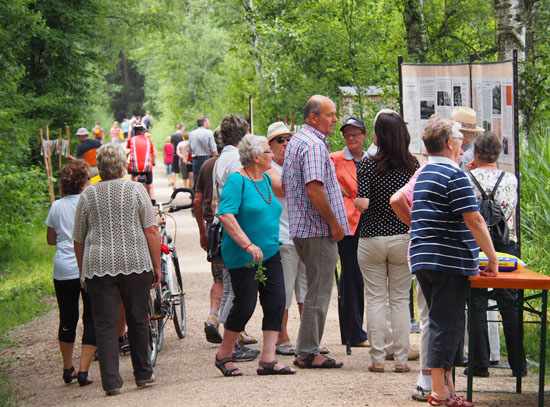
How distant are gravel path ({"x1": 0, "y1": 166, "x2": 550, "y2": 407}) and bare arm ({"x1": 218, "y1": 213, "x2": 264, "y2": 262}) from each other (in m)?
0.96

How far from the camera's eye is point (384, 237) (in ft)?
21.8

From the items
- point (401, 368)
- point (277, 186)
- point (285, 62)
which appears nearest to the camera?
point (401, 368)

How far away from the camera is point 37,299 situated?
40.0 ft

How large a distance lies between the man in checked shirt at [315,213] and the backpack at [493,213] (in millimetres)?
1061

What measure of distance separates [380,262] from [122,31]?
24.4 meters

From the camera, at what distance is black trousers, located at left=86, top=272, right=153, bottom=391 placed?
6.69m

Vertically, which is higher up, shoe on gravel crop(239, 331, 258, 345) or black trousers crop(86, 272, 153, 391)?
black trousers crop(86, 272, 153, 391)

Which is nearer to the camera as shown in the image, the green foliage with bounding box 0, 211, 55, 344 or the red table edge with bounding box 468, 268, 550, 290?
the red table edge with bounding box 468, 268, 550, 290

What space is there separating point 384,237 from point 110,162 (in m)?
2.17

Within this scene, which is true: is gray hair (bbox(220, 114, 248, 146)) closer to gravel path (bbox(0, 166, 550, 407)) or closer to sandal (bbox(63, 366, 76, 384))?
gravel path (bbox(0, 166, 550, 407))

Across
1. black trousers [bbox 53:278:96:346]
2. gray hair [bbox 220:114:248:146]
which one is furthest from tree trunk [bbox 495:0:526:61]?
black trousers [bbox 53:278:96:346]

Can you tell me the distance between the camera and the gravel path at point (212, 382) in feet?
19.5

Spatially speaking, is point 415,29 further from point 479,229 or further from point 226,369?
point 479,229

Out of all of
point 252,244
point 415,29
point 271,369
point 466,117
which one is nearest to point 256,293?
point 252,244
